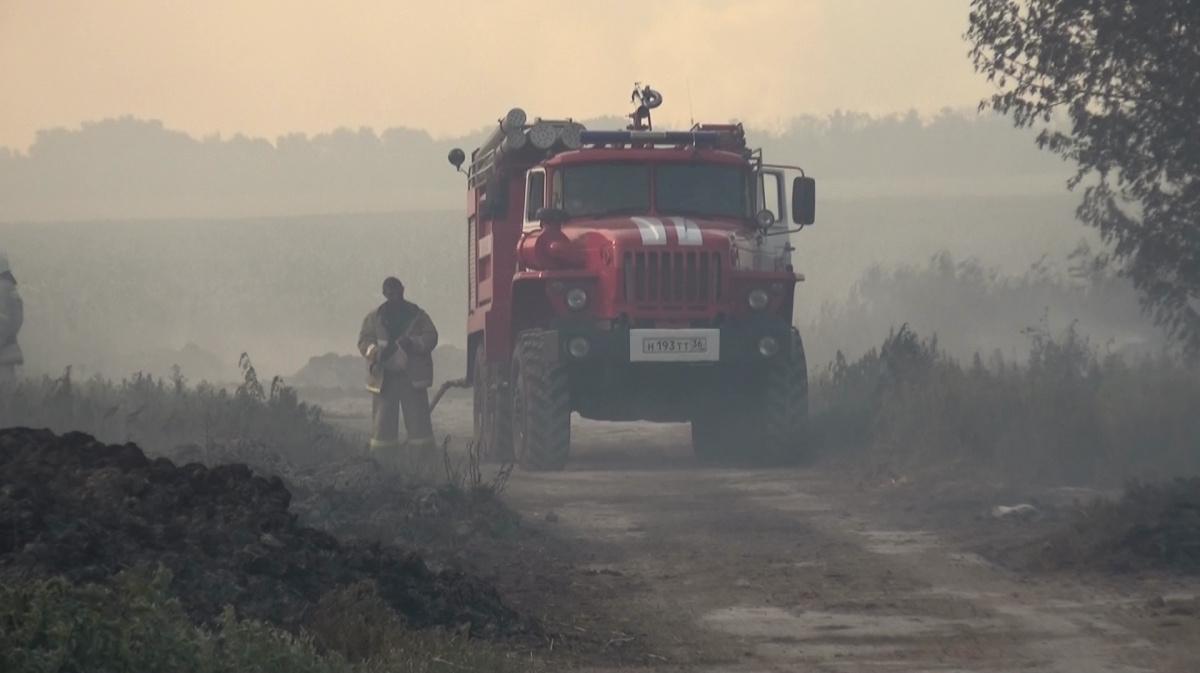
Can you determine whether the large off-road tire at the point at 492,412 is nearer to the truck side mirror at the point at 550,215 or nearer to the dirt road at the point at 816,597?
the truck side mirror at the point at 550,215

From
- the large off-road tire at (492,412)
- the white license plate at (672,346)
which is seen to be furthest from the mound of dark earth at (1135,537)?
the large off-road tire at (492,412)

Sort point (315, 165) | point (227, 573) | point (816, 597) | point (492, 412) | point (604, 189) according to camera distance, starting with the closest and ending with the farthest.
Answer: point (227, 573) < point (816, 597) < point (604, 189) < point (492, 412) < point (315, 165)

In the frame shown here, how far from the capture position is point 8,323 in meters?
21.1

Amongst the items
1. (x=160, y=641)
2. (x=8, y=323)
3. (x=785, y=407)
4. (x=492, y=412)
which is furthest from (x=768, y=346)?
(x=160, y=641)

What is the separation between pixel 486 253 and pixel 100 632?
1481cm

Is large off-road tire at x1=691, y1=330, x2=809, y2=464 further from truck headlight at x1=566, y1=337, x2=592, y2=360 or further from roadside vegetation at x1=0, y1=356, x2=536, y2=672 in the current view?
roadside vegetation at x1=0, y1=356, x2=536, y2=672

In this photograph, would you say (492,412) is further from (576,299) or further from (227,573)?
(227,573)

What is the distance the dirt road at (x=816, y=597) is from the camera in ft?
29.3

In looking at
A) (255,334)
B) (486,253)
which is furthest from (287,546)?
(255,334)

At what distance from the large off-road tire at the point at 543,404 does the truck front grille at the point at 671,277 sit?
0.98 meters

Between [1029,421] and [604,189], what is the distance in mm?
4751

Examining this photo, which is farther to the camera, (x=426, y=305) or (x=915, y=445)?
(x=426, y=305)

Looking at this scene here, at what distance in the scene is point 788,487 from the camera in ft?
56.8

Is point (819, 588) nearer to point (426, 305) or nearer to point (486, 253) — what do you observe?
point (486, 253)
